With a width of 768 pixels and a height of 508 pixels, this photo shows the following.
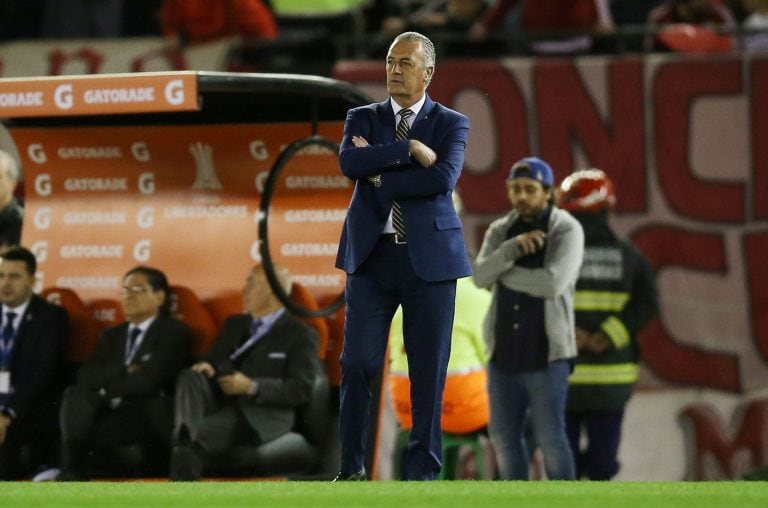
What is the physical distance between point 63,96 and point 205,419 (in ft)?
6.16

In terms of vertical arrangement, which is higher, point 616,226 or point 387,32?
point 387,32

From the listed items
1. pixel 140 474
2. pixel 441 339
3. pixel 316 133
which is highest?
pixel 316 133

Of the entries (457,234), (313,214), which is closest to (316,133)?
(313,214)

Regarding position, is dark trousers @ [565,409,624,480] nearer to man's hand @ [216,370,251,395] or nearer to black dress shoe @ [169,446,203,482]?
man's hand @ [216,370,251,395]

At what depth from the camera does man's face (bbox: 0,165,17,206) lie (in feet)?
33.9

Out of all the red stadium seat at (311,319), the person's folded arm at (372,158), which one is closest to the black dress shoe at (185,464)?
the red stadium seat at (311,319)

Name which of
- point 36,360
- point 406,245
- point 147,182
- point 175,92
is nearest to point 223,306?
point 147,182

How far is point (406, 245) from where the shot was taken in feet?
22.6

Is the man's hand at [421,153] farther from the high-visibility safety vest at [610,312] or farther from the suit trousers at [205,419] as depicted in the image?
the high-visibility safety vest at [610,312]

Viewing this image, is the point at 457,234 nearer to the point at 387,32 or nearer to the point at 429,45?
the point at 429,45

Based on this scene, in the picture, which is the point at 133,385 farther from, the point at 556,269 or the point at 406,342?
the point at 406,342

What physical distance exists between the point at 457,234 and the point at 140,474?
3.26m

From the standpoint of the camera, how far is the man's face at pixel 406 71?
6816 millimetres

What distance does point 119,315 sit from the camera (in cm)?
1012
